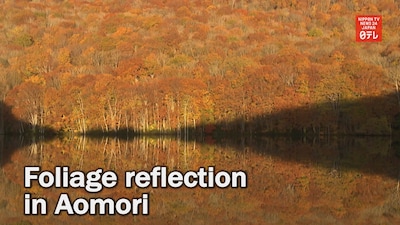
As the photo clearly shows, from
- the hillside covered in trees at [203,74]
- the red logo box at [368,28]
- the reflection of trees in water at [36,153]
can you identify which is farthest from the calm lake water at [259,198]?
the red logo box at [368,28]

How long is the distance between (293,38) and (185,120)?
28363 mm

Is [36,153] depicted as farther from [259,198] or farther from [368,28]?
[368,28]

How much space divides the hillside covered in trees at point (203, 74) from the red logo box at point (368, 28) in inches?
48.2

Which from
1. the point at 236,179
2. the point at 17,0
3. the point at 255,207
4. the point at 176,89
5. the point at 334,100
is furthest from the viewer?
the point at 17,0

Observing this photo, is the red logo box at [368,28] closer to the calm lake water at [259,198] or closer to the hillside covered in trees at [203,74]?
the hillside covered in trees at [203,74]

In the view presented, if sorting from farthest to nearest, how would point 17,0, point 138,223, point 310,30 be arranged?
point 17,0 < point 310,30 < point 138,223

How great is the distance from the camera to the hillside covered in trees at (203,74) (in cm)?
6397

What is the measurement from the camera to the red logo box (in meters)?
80.4

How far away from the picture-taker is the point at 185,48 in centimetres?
8519

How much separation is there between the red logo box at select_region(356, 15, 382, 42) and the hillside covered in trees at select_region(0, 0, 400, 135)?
122 centimetres

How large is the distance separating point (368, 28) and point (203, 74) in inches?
1220

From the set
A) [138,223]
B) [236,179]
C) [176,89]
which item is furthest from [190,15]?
[138,223]

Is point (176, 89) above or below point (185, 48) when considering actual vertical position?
below

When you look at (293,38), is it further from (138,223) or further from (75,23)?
(138,223)
